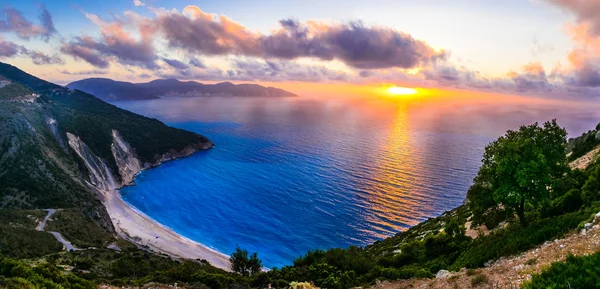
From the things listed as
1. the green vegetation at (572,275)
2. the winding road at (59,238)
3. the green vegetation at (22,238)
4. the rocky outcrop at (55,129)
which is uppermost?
the green vegetation at (572,275)

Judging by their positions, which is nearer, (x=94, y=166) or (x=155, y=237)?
(x=155, y=237)

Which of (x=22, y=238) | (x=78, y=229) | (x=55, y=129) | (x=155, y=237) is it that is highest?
(x=55, y=129)

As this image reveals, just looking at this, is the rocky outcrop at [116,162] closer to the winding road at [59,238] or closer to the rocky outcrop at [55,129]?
the rocky outcrop at [55,129]

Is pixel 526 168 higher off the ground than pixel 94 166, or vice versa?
pixel 526 168

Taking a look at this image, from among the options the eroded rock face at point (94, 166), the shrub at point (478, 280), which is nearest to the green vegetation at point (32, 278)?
the shrub at point (478, 280)

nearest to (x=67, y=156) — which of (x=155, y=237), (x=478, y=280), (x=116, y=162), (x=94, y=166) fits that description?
(x=94, y=166)

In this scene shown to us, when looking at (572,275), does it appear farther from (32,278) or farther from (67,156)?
(67,156)
